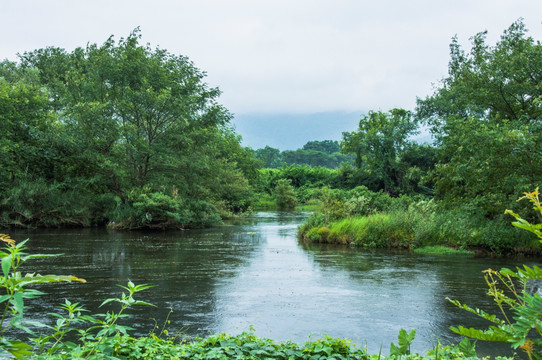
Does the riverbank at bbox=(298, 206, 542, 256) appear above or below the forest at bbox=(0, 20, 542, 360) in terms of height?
below

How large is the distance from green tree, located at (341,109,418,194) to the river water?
96.3 ft

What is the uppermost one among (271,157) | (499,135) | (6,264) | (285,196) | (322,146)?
(322,146)

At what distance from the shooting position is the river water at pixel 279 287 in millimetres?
7422

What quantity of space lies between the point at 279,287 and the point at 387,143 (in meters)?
38.2

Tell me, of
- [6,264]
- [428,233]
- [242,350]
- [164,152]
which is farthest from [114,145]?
Answer: [6,264]

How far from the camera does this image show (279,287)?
10.7 m

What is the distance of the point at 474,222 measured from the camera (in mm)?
17188

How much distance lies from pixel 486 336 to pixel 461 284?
9.38 m

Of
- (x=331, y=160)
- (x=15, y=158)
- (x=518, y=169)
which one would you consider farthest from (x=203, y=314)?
(x=331, y=160)

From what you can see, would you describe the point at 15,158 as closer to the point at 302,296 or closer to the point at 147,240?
the point at 147,240

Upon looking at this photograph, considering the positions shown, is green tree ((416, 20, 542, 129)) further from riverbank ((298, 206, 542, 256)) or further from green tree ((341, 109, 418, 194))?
green tree ((341, 109, 418, 194))

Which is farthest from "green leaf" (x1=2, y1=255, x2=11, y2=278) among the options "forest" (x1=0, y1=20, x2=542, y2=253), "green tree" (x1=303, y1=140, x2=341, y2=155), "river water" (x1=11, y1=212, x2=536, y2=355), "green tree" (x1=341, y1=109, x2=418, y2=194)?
"green tree" (x1=303, y1=140, x2=341, y2=155)

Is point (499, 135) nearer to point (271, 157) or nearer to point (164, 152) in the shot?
point (164, 152)

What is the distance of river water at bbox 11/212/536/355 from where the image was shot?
7.42 metres
